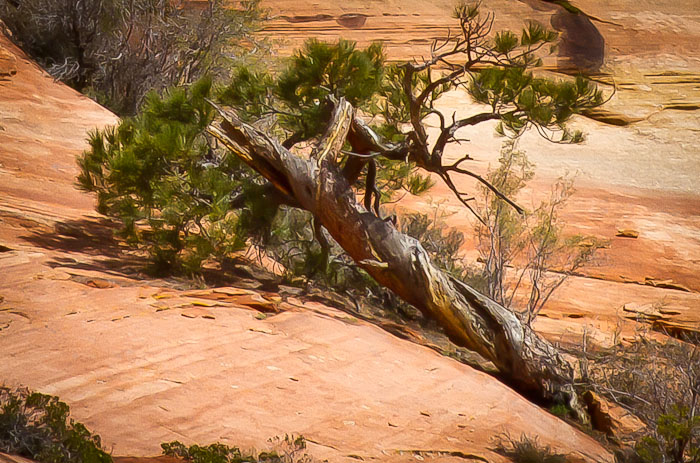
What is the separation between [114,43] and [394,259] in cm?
826

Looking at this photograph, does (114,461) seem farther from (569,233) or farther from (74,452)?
(569,233)

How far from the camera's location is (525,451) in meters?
4.31

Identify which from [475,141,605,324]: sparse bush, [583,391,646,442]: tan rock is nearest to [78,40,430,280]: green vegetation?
[475,141,605,324]: sparse bush

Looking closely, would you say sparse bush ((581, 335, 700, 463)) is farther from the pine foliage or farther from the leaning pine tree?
the pine foliage

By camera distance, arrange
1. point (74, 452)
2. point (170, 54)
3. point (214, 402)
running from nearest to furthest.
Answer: point (74, 452) → point (214, 402) → point (170, 54)

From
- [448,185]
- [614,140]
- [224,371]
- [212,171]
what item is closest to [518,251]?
[448,185]

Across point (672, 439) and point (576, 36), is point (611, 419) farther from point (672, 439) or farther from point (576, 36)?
point (576, 36)

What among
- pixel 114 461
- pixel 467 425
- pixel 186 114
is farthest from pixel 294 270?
pixel 114 461

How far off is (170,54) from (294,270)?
295 inches

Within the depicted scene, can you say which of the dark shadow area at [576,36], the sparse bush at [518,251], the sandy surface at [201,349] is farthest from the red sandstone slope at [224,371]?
the dark shadow area at [576,36]

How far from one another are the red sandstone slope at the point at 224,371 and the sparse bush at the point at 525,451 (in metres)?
0.10

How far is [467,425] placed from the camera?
4.68 metres

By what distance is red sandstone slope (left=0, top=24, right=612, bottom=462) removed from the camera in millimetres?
3977

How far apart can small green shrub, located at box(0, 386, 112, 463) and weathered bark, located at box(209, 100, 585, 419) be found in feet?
9.15
